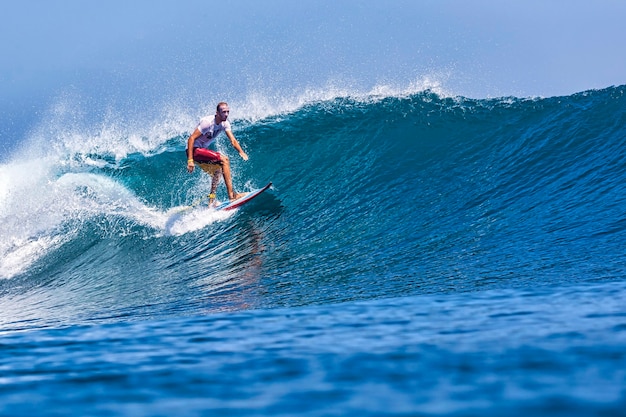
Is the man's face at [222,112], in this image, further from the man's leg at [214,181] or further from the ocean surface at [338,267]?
the ocean surface at [338,267]

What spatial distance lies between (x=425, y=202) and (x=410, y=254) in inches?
105

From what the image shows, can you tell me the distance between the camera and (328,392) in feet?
7.50

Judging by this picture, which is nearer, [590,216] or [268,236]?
[590,216]

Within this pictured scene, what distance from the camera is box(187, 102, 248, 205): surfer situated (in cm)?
1006

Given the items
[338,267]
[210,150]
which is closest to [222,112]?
[210,150]

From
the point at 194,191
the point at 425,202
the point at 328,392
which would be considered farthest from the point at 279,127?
the point at 328,392

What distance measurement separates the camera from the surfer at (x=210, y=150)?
10.1 metres

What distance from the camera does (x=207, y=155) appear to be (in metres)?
10.4

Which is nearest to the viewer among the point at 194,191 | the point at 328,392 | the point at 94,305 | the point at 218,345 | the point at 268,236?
the point at 328,392

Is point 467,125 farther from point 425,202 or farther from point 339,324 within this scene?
point 339,324

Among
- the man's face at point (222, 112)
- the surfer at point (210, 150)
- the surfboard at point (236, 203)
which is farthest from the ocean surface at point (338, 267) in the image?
the man's face at point (222, 112)

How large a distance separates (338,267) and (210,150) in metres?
3.95

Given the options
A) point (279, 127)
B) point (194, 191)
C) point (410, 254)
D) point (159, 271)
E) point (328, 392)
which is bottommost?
point (328, 392)

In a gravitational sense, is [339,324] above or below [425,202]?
below
